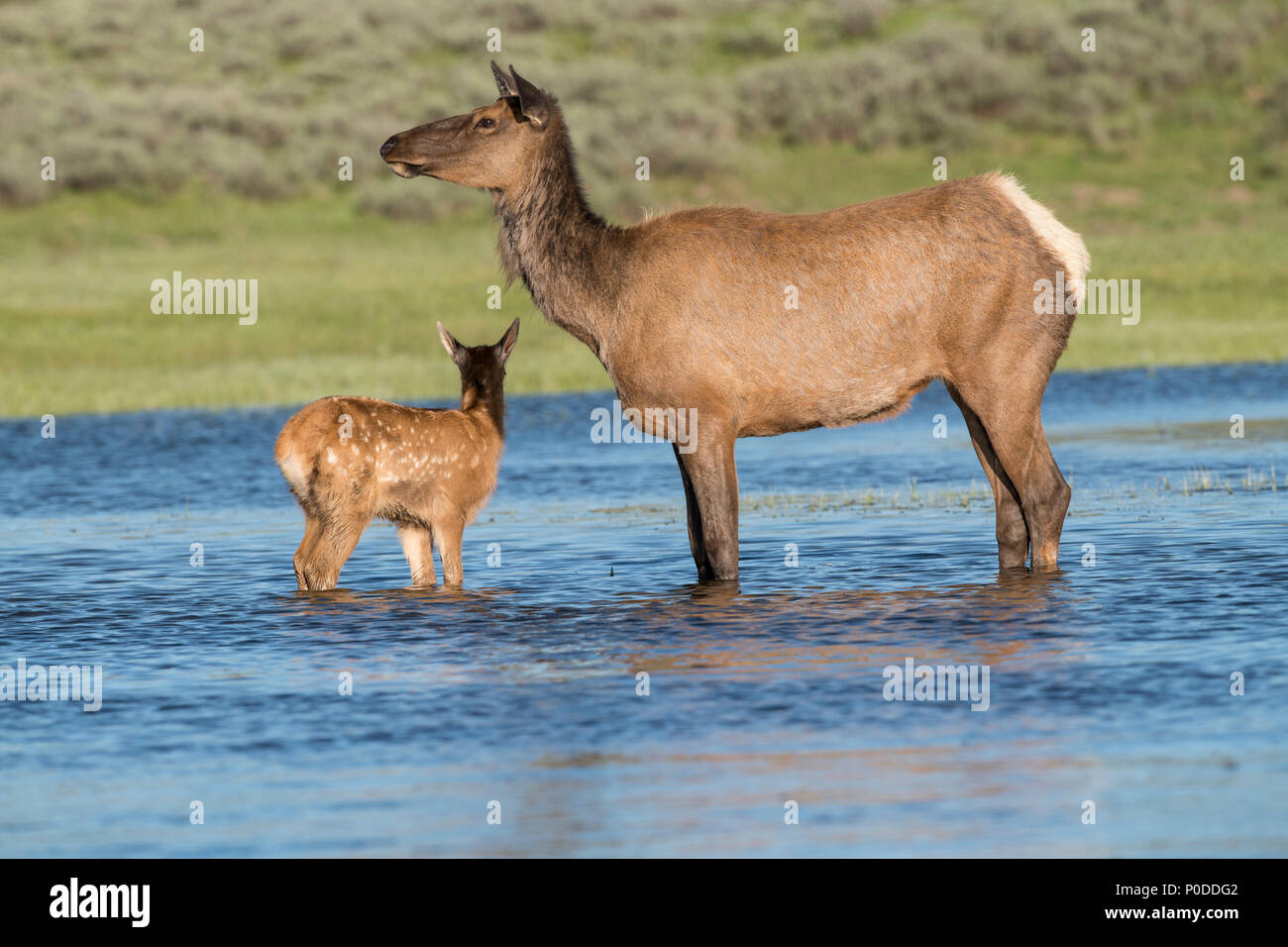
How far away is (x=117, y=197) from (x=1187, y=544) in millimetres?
30638

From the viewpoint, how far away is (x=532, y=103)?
462 inches

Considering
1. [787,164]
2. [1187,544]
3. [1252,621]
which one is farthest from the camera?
[787,164]

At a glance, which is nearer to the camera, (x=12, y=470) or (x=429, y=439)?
(x=429, y=439)

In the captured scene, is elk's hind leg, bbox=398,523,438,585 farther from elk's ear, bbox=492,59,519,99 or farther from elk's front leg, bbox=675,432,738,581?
elk's ear, bbox=492,59,519,99

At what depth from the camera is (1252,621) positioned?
9.97 meters

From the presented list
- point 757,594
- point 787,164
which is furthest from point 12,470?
point 787,164

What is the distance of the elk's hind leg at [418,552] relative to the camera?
39.5 feet

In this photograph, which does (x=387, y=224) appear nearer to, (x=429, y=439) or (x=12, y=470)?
(x=12, y=470)

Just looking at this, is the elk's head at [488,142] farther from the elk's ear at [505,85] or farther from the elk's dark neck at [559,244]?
the elk's dark neck at [559,244]

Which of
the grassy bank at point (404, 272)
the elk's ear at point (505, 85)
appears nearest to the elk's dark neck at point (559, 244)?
the elk's ear at point (505, 85)

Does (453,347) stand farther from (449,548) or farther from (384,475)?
(449,548)

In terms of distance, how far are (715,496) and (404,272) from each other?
2216cm

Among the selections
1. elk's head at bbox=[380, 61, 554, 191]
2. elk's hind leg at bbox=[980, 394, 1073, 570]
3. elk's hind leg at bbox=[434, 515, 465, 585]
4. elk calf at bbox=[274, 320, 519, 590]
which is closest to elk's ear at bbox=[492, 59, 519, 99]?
elk's head at bbox=[380, 61, 554, 191]

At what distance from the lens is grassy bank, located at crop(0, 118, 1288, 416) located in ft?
85.6
